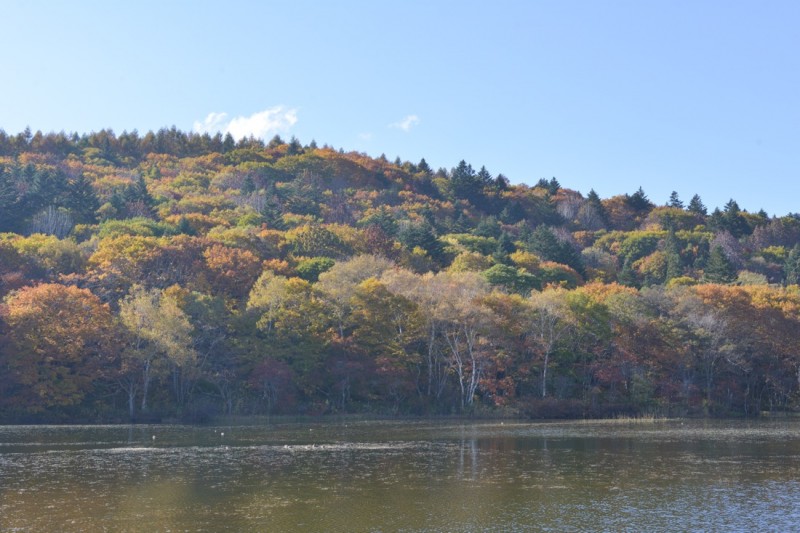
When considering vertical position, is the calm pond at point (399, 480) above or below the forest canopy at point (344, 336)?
below

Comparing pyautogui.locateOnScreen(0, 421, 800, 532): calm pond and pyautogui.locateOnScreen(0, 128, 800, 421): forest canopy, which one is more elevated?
pyautogui.locateOnScreen(0, 128, 800, 421): forest canopy

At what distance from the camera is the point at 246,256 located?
97312 millimetres

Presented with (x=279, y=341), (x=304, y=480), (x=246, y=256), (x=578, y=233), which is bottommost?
(x=304, y=480)

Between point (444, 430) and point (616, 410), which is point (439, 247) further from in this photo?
point (444, 430)

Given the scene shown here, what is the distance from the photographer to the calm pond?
32.9 m

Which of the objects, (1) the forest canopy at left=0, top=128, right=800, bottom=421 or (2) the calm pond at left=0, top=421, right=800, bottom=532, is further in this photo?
(1) the forest canopy at left=0, top=128, right=800, bottom=421

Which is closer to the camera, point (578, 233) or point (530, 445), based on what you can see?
point (530, 445)

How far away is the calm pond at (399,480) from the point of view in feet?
108

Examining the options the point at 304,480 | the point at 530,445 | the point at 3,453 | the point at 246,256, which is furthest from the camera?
the point at 246,256

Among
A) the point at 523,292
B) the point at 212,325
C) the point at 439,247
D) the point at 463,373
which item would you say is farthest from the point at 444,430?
the point at 439,247

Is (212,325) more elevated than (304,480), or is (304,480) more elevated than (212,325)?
(212,325)

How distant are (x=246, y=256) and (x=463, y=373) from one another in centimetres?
2714

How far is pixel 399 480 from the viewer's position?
41781mm

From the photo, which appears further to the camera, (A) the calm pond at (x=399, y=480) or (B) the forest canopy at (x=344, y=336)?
(B) the forest canopy at (x=344, y=336)
